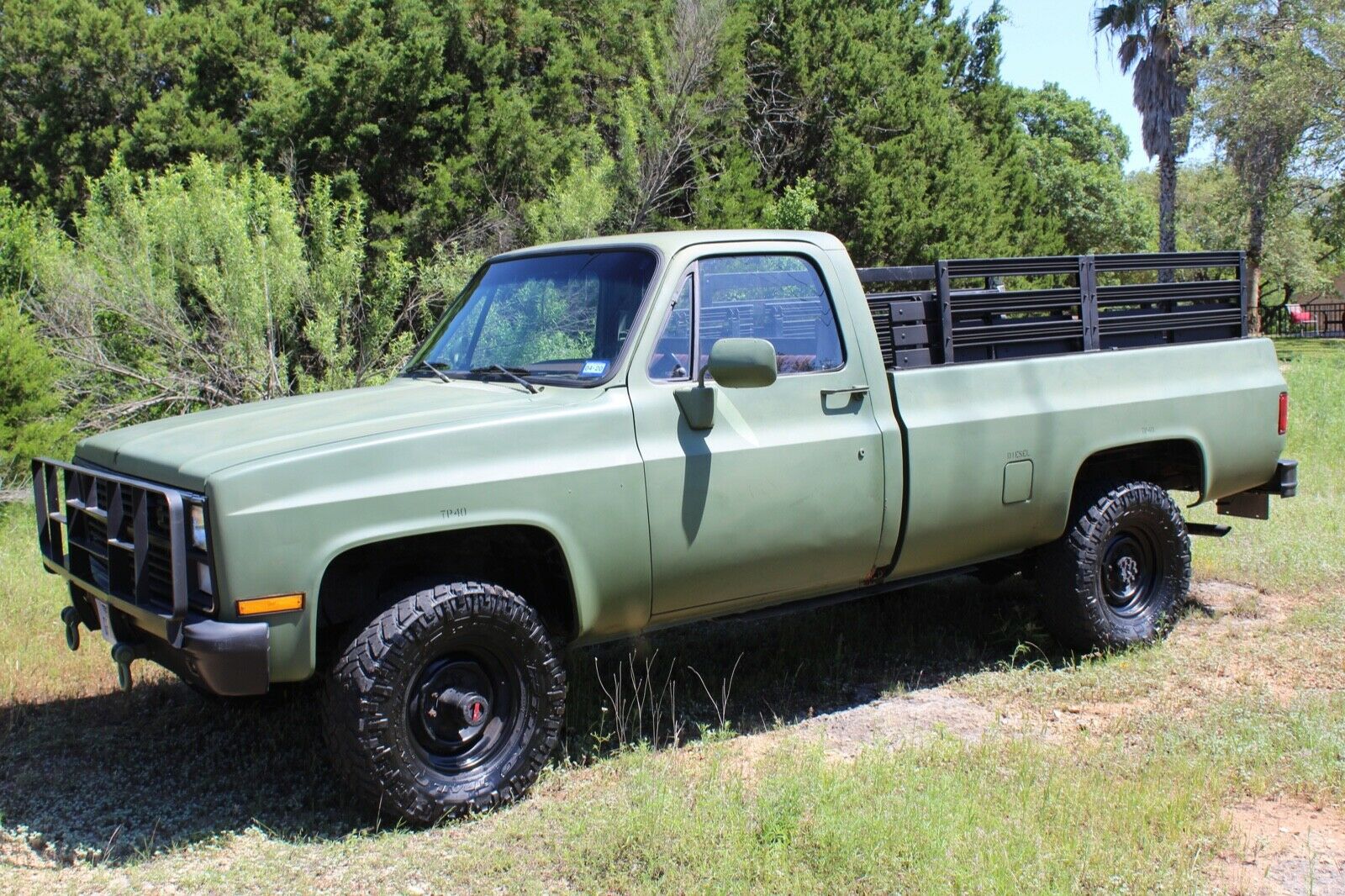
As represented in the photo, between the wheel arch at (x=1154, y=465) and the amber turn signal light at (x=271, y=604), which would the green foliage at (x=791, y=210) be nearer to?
the wheel arch at (x=1154, y=465)

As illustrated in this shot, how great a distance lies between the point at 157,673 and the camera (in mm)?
5852

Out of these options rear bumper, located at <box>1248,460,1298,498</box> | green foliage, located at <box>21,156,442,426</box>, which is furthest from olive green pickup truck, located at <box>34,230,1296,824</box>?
green foliage, located at <box>21,156,442,426</box>

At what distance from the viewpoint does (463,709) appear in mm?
4129

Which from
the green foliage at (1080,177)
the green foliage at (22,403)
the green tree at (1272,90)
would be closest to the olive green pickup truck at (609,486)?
the green foliage at (22,403)

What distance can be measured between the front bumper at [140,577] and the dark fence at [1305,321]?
158 feet

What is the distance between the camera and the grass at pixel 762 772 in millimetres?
3703

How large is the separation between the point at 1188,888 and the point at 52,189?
870 inches

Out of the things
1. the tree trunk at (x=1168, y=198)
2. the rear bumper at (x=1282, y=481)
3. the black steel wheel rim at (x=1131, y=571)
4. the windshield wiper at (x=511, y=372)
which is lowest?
the black steel wheel rim at (x=1131, y=571)

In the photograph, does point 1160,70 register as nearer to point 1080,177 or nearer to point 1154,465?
point 1080,177

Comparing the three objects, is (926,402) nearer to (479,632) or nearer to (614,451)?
(614,451)

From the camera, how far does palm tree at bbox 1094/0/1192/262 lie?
30.1 m

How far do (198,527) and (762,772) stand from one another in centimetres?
217

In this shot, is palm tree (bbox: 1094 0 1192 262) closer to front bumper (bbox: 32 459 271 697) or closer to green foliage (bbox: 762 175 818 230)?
green foliage (bbox: 762 175 818 230)

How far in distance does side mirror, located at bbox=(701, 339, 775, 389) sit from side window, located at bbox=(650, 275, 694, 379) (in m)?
0.31
